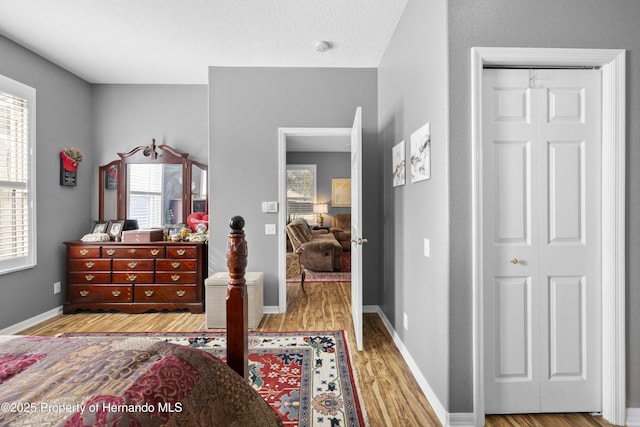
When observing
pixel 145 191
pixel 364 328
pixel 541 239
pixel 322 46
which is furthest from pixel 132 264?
pixel 541 239

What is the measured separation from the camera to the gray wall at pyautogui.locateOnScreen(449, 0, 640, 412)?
1.77m

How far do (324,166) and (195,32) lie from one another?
207 inches

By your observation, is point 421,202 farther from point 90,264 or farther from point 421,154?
point 90,264

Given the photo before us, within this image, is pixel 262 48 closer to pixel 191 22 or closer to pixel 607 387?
pixel 191 22

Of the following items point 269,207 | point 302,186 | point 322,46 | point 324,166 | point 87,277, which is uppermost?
point 322,46

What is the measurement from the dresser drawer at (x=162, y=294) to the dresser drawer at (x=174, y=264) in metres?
0.20

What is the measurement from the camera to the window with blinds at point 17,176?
3020mm

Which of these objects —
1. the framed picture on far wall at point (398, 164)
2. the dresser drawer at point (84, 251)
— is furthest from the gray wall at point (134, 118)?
the framed picture on far wall at point (398, 164)

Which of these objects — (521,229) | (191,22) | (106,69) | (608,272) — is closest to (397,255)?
(521,229)

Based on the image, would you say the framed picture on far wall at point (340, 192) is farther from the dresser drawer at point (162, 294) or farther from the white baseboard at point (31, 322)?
the white baseboard at point (31, 322)

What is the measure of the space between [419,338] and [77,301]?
364 centimetres

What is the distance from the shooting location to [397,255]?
292 cm

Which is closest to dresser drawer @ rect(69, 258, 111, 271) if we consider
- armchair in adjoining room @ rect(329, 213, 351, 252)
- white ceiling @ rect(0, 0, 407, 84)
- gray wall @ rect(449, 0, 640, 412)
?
white ceiling @ rect(0, 0, 407, 84)

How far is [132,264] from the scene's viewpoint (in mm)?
3555
